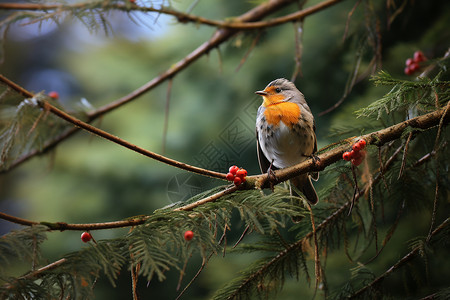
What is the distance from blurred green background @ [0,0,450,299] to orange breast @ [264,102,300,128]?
140mm

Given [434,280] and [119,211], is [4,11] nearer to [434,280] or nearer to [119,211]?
[119,211]

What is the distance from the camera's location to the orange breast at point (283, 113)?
1.51 m

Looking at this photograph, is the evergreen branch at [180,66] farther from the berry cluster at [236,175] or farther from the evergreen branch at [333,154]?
the berry cluster at [236,175]

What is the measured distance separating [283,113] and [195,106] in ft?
4.00

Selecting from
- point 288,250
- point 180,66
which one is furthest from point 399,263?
point 180,66

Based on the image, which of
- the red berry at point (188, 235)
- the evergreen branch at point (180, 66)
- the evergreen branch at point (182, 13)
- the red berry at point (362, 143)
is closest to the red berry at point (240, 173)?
the red berry at point (188, 235)

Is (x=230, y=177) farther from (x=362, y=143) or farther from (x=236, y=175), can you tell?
(x=362, y=143)

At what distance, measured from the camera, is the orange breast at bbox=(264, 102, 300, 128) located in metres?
1.51

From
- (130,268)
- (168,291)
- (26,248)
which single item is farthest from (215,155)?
(168,291)

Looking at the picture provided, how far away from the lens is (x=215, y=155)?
4.84 ft

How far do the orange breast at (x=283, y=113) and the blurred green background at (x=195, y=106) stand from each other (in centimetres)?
14

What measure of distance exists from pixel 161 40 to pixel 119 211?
56.3 inches

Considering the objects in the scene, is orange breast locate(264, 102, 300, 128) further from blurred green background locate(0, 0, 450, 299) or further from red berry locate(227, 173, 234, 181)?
red berry locate(227, 173, 234, 181)

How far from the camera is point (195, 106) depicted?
2.65 metres
